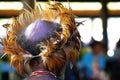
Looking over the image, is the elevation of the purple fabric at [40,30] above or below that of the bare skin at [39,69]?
above

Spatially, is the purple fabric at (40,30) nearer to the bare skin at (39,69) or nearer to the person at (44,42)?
the person at (44,42)

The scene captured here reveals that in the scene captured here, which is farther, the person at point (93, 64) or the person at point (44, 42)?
the person at point (93, 64)

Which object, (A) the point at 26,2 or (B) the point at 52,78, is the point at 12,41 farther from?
(A) the point at 26,2

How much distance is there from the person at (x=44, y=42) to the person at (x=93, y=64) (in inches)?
283

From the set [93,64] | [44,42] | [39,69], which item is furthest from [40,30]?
[93,64]

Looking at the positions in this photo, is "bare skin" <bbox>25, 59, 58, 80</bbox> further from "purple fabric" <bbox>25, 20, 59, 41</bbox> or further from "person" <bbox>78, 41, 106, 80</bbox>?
"person" <bbox>78, 41, 106, 80</bbox>

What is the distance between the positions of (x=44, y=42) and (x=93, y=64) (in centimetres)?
748

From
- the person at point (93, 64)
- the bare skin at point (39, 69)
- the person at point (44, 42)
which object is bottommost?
the person at point (93, 64)

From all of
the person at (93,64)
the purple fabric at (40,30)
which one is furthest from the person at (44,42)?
the person at (93,64)

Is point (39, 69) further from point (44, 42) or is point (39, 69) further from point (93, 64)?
point (93, 64)

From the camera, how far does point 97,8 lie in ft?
A: 57.8

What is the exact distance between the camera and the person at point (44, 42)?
200cm

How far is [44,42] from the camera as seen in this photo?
1983 mm

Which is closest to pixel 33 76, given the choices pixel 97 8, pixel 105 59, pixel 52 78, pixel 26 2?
pixel 52 78
